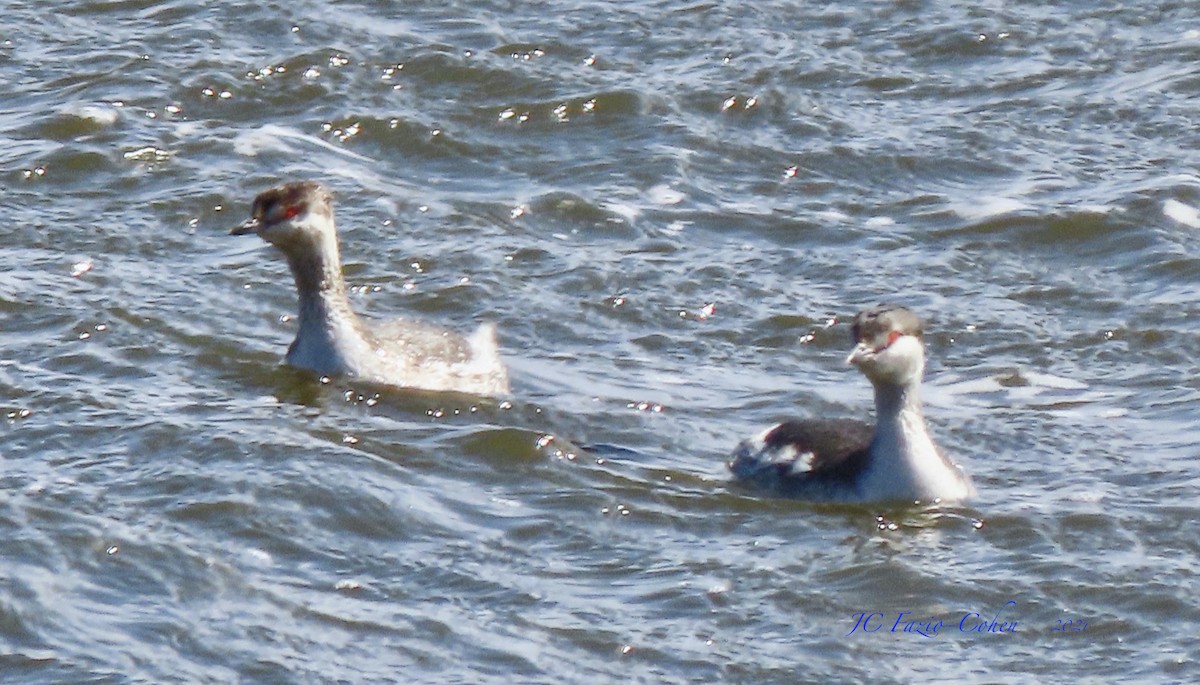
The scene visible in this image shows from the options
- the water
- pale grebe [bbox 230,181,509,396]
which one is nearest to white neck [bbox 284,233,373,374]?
pale grebe [bbox 230,181,509,396]

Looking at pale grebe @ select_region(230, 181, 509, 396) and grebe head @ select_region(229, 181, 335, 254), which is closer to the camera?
pale grebe @ select_region(230, 181, 509, 396)

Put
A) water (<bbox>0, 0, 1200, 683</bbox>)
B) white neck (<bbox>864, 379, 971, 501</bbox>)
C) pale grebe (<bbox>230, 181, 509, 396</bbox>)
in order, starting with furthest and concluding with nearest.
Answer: pale grebe (<bbox>230, 181, 509, 396</bbox>) → white neck (<bbox>864, 379, 971, 501</bbox>) → water (<bbox>0, 0, 1200, 683</bbox>)

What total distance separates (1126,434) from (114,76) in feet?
24.6

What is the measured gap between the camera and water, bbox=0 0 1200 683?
29.2 feet

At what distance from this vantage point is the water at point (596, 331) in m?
8.90

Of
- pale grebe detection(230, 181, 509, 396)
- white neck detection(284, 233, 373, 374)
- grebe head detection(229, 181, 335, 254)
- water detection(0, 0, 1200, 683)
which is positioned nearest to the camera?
water detection(0, 0, 1200, 683)

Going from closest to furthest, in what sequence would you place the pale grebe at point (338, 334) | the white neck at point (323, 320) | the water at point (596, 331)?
the water at point (596, 331) → the pale grebe at point (338, 334) → the white neck at point (323, 320)

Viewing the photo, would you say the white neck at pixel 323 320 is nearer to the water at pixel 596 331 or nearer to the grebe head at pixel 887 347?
the water at pixel 596 331

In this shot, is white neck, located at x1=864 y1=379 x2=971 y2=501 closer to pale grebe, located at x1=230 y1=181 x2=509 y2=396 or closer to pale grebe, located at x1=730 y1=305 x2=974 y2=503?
pale grebe, located at x1=730 y1=305 x2=974 y2=503

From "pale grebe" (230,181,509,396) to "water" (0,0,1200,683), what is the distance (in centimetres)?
15

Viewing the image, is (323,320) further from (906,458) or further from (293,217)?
(906,458)

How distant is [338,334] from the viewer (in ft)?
40.0

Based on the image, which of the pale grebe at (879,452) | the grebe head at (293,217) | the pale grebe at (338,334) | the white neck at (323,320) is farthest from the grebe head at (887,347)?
the grebe head at (293,217)

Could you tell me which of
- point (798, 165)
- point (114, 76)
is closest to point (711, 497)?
point (798, 165)
